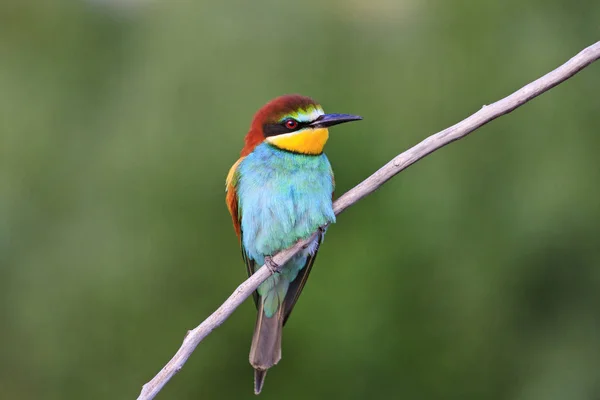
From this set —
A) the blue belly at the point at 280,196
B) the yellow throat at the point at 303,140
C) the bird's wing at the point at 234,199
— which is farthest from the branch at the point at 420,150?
the bird's wing at the point at 234,199

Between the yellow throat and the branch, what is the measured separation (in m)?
0.35

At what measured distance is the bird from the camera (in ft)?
7.90

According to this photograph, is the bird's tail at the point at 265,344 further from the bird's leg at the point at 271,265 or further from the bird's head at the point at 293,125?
the bird's head at the point at 293,125

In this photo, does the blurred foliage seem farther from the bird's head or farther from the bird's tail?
the bird's head

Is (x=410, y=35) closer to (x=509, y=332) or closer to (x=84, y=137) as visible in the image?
(x=509, y=332)

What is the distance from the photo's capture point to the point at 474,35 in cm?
600

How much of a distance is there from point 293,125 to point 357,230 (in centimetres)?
333

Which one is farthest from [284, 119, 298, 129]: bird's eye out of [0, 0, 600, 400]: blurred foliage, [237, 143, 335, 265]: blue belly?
[0, 0, 600, 400]: blurred foliage

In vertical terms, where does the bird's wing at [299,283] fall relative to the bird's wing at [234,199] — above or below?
below

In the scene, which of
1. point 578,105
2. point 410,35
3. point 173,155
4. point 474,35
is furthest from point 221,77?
point 578,105

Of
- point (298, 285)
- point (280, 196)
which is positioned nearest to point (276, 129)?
point (280, 196)

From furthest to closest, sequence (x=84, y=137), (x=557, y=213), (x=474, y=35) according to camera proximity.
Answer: (x=84, y=137)
(x=474, y=35)
(x=557, y=213)

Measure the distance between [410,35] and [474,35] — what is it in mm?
616

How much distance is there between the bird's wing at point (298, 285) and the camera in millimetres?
2565
